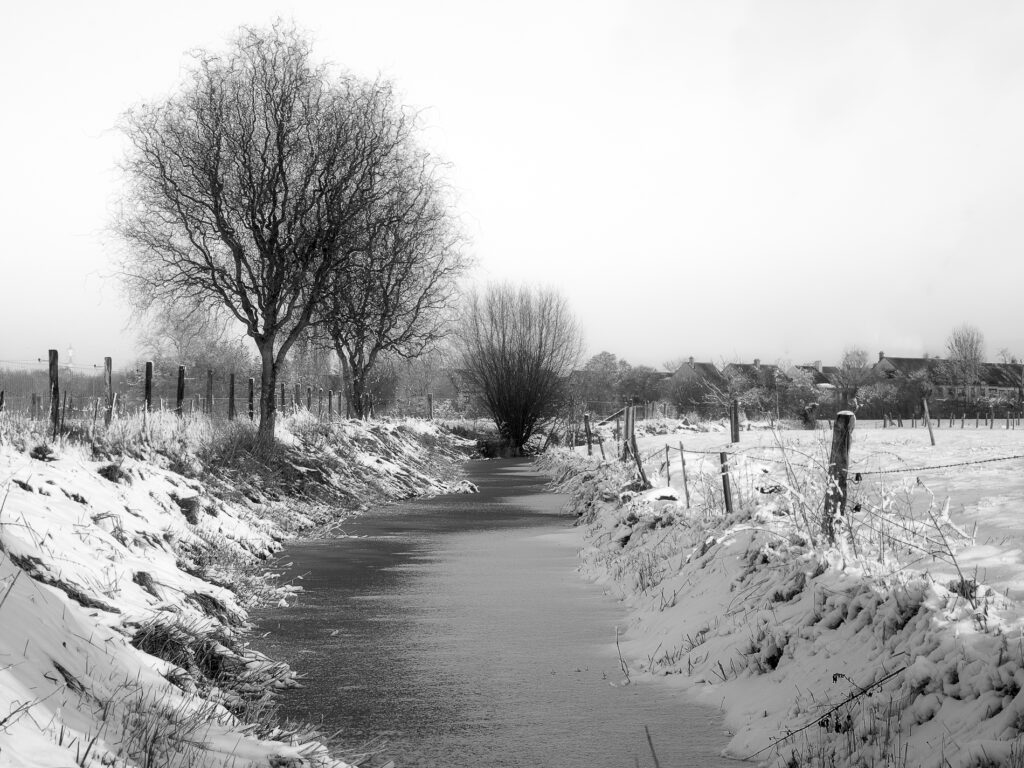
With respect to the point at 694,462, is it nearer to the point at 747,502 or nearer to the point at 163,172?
the point at 747,502

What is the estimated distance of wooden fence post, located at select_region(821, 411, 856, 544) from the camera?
22.6ft

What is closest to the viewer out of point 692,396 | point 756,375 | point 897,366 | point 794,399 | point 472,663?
point 472,663

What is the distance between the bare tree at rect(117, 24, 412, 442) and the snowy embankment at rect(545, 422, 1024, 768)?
512 inches

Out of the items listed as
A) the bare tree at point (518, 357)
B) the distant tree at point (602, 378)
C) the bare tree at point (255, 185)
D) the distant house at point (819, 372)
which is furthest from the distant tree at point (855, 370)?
the bare tree at point (255, 185)

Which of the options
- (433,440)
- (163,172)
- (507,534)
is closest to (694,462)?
(507,534)

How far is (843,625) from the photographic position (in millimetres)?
5695

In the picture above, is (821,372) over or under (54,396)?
over

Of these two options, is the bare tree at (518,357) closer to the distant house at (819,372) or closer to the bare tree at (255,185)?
the bare tree at (255,185)

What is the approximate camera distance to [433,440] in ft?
130

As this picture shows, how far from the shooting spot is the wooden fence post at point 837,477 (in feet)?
22.6

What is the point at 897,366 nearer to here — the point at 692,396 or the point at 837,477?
the point at 692,396

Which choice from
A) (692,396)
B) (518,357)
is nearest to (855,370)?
(692,396)

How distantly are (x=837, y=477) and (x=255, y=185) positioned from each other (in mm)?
16785

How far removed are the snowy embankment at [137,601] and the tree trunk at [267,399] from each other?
2334mm
